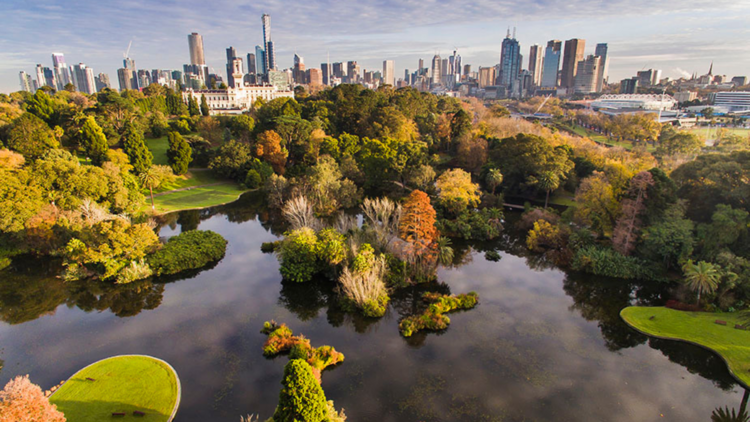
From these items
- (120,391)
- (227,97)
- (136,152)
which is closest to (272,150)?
(136,152)

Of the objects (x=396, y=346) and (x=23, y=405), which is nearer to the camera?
(x=23, y=405)

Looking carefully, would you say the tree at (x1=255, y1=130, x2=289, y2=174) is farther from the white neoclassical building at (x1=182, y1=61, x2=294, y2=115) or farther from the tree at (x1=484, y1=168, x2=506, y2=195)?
the white neoclassical building at (x1=182, y1=61, x2=294, y2=115)

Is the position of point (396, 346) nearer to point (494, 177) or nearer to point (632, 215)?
point (632, 215)

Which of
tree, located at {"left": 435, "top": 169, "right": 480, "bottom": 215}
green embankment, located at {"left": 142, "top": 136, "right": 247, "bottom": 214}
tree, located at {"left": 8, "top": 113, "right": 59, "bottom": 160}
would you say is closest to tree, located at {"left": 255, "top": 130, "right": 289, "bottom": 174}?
green embankment, located at {"left": 142, "top": 136, "right": 247, "bottom": 214}

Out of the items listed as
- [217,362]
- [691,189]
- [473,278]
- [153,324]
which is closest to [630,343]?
[473,278]

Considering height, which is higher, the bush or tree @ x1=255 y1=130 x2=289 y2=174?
tree @ x1=255 y1=130 x2=289 y2=174
